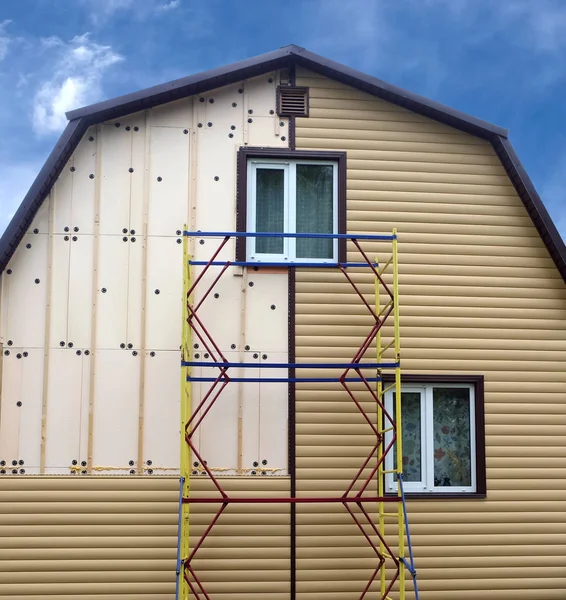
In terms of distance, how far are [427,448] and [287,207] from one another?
3125 millimetres

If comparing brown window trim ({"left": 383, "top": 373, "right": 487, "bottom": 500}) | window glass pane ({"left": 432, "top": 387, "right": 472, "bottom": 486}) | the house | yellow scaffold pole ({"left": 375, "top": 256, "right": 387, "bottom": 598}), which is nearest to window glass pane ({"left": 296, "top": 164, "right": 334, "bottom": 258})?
the house

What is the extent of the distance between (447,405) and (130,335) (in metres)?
3.63

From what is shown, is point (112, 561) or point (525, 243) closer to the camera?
point (112, 561)

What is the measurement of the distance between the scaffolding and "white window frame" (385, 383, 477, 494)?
7cm

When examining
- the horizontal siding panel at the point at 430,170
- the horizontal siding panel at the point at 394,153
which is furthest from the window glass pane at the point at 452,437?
the horizontal siding panel at the point at 394,153

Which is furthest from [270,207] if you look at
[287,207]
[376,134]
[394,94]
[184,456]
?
[184,456]

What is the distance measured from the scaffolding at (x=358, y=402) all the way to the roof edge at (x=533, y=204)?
5.75 ft

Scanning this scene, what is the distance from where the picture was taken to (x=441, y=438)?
25.0 feet

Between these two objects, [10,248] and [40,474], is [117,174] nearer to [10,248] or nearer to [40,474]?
[10,248]

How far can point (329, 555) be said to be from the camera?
7.11 m

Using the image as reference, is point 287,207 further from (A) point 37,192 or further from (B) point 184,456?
(B) point 184,456

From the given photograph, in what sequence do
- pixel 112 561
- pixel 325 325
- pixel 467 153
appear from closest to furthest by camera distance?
pixel 112 561 < pixel 325 325 < pixel 467 153

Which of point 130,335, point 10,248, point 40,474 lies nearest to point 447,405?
point 130,335

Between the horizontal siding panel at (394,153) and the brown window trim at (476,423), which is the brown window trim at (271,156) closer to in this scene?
the horizontal siding panel at (394,153)
